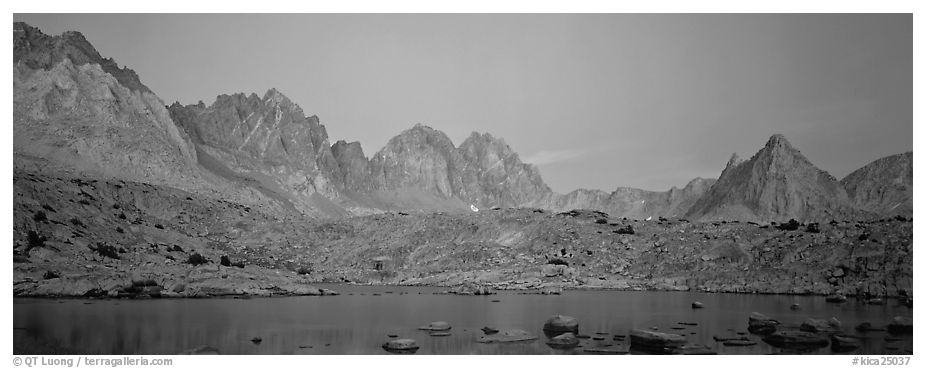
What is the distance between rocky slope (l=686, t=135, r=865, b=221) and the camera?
14088 centimetres

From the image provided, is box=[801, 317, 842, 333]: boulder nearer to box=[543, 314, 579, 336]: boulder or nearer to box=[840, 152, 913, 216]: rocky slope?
box=[543, 314, 579, 336]: boulder

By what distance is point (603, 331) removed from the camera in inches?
1141

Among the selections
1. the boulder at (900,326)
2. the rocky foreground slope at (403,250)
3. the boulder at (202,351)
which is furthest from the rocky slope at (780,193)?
the boulder at (202,351)

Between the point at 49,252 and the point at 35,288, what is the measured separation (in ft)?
27.0

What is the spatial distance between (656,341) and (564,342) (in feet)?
10.6

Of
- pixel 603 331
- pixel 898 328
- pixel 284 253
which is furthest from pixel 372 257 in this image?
pixel 898 328

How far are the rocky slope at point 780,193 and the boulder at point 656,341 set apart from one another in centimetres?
12377

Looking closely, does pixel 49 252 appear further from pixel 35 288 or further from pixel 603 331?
pixel 603 331

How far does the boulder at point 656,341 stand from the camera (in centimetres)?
2448

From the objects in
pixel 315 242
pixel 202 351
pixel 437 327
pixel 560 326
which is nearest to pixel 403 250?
pixel 315 242

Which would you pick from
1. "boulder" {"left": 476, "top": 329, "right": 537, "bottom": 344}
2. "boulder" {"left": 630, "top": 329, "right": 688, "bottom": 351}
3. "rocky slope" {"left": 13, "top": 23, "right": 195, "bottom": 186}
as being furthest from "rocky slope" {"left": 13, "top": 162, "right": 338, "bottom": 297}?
"rocky slope" {"left": 13, "top": 23, "right": 195, "bottom": 186}

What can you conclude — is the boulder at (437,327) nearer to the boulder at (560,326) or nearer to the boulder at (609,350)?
the boulder at (560,326)

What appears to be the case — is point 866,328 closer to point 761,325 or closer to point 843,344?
point 761,325
